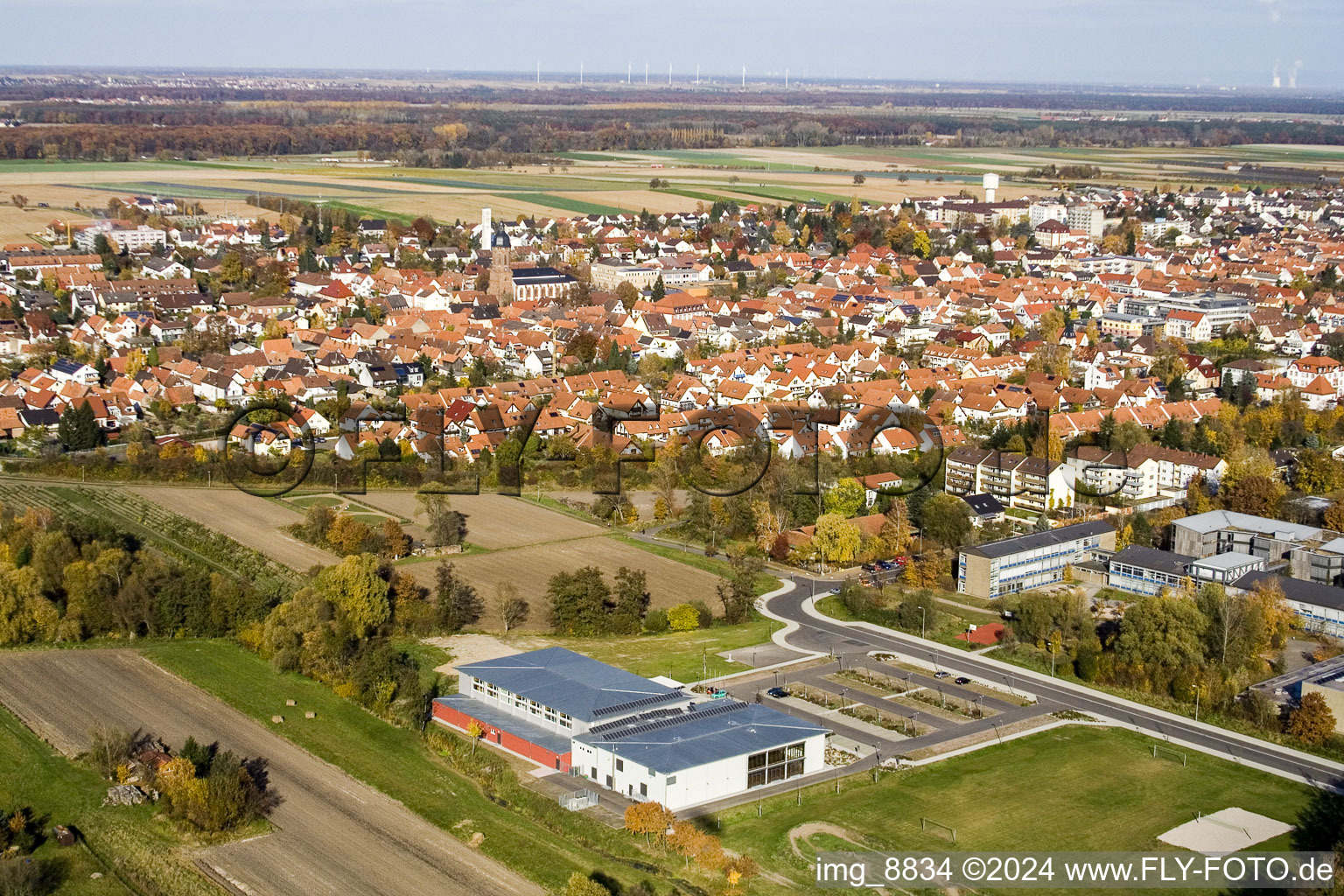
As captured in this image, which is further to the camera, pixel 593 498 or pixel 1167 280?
pixel 1167 280

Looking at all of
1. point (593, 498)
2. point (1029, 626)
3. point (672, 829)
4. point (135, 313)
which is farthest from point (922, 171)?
point (672, 829)

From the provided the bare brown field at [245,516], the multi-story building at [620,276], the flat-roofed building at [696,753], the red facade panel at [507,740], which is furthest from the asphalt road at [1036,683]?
the multi-story building at [620,276]

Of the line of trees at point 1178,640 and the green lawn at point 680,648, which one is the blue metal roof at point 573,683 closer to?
the green lawn at point 680,648

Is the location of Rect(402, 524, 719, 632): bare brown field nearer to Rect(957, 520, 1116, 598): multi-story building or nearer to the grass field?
Rect(957, 520, 1116, 598): multi-story building

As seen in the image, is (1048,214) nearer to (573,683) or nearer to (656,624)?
(656,624)

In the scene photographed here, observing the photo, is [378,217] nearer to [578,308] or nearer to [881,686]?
[578,308]

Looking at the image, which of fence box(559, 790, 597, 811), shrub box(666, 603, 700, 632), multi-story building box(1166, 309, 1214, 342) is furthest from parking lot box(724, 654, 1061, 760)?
multi-story building box(1166, 309, 1214, 342)

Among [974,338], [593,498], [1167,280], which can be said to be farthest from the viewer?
[1167,280]
